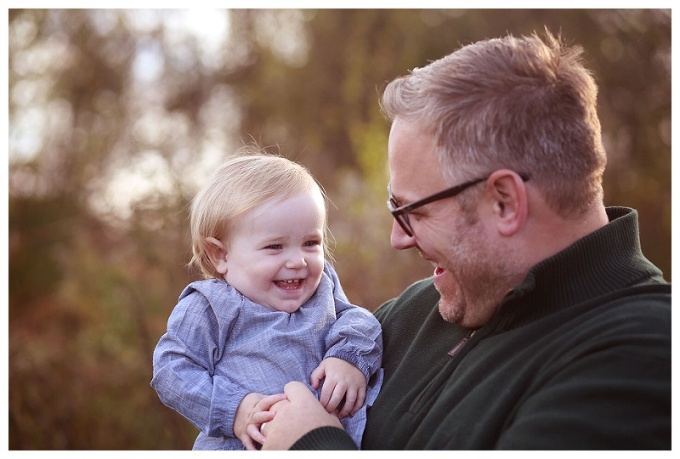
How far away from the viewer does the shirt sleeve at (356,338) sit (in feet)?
7.97

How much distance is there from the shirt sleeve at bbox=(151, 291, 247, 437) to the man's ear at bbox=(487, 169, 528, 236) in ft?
2.91

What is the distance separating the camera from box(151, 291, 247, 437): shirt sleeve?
2314mm

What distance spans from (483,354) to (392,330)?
1.90 ft

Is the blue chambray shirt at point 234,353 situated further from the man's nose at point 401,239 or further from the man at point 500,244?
the man's nose at point 401,239

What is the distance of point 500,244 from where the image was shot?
7.06 feet

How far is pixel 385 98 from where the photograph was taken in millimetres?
2342

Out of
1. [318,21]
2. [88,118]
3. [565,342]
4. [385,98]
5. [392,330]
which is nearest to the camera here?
[565,342]

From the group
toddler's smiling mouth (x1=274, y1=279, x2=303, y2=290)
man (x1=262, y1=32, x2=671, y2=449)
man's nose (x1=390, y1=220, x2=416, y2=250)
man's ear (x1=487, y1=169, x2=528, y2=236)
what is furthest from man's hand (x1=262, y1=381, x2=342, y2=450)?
man's ear (x1=487, y1=169, x2=528, y2=236)

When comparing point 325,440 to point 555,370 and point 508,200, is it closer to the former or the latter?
point 555,370

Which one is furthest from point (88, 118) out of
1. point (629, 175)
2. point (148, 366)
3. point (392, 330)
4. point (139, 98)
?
point (392, 330)

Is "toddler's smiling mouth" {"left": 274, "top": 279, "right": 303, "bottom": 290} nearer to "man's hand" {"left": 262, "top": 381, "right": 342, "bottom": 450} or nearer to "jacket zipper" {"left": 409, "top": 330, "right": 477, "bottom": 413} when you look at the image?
"man's hand" {"left": 262, "top": 381, "right": 342, "bottom": 450}

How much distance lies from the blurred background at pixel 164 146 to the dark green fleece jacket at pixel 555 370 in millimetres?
3228

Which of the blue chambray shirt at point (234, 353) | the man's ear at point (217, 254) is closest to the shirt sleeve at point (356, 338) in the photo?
the blue chambray shirt at point (234, 353)

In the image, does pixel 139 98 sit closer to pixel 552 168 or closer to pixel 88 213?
pixel 88 213
